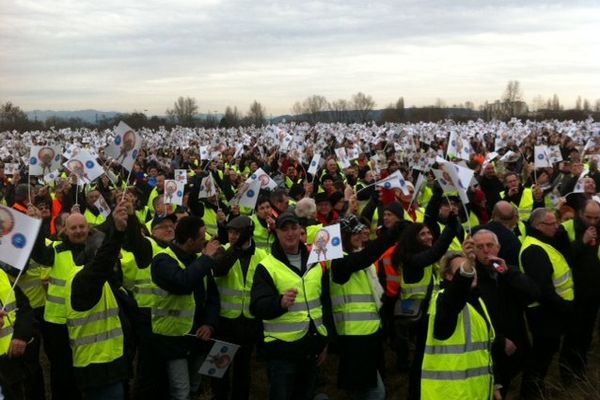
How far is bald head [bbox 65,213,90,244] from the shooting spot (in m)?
5.90

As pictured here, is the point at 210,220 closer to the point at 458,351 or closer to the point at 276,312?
the point at 276,312

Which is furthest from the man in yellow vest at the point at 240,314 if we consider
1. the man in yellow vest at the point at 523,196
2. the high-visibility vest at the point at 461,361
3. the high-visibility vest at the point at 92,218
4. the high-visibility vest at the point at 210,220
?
the man in yellow vest at the point at 523,196

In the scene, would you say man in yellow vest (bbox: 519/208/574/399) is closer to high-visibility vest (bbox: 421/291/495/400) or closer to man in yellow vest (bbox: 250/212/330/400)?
high-visibility vest (bbox: 421/291/495/400)

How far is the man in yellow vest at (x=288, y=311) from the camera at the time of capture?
5055 millimetres

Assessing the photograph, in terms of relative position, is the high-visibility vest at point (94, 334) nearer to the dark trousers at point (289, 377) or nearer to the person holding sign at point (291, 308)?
the person holding sign at point (291, 308)

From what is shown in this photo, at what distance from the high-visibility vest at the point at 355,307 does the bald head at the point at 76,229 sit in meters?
2.46

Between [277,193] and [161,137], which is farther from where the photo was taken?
[161,137]

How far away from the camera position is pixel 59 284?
19.5ft

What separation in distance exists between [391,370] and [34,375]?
3.99 metres

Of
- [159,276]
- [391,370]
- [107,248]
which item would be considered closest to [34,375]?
[159,276]

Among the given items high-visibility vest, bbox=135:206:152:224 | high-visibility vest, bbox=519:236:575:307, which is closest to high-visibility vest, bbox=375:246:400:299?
high-visibility vest, bbox=519:236:575:307

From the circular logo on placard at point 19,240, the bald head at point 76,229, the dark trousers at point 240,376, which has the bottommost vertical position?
the dark trousers at point 240,376

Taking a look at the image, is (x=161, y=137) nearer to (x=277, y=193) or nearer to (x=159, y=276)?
(x=277, y=193)

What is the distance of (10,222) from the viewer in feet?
13.5
